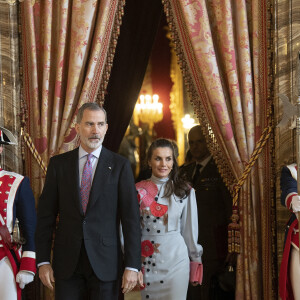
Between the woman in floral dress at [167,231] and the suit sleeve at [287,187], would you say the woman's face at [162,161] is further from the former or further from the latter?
the suit sleeve at [287,187]

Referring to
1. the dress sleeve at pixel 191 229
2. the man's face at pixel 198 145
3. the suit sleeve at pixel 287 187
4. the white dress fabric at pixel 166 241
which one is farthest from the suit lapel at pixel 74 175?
the man's face at pixel 198 145

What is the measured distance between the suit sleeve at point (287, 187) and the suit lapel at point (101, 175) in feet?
3.89

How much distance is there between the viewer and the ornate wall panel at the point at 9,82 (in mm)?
4328

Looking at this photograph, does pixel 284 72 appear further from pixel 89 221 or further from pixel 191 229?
pixel 89 221

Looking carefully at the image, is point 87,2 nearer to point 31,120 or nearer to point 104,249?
point 31,120

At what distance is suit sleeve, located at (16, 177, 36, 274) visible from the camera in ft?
11.0

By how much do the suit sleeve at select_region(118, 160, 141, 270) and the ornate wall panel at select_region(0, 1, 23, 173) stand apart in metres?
1.43

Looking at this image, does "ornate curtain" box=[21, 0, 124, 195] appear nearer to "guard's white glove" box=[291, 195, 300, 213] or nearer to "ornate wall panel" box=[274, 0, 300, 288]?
"ornate wall panel" box=[274, 0, 300, 288]

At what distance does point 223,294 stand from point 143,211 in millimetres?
1360

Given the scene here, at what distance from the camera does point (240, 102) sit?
14.1ft

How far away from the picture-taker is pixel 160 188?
3.64 m

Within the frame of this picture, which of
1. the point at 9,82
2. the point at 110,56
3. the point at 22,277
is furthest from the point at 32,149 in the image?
the point at 22,277

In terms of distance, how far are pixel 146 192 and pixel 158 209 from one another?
0.14m

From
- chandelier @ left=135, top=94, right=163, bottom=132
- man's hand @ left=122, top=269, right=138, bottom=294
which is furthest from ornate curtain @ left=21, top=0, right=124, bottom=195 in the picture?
chandelier @ left=135, top=94, right=163, bottom=132
